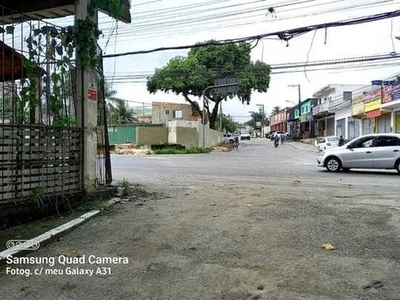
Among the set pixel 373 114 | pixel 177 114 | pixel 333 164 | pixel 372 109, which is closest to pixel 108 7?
pixel 333 164

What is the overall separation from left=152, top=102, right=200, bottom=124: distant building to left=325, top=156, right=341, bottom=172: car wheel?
47.1 m

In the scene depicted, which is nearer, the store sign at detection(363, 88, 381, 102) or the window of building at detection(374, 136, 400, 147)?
the window of building at detection(374, 136, 400, 147)

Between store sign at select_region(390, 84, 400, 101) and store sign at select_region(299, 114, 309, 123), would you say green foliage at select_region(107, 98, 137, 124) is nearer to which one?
store sign at select_region(299, 114, 309, 123)

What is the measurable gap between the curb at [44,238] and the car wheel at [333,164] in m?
12.9

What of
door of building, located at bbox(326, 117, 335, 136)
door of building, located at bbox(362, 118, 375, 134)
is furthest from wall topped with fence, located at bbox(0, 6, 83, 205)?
door of building, located at bbox(326, 117, 335, 136)

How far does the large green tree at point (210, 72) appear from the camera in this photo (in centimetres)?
4800

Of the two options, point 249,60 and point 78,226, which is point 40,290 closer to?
point 78,226

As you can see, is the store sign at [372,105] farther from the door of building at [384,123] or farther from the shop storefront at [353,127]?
the shop storefront at [353,127]

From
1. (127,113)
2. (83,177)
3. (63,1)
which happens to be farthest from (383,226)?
(127,113)

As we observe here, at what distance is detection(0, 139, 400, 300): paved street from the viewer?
13.8ft

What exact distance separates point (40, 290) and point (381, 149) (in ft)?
50.5

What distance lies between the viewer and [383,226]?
22.2ft

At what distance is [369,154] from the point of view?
56.1ft

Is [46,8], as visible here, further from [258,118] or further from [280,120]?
[258,118]
